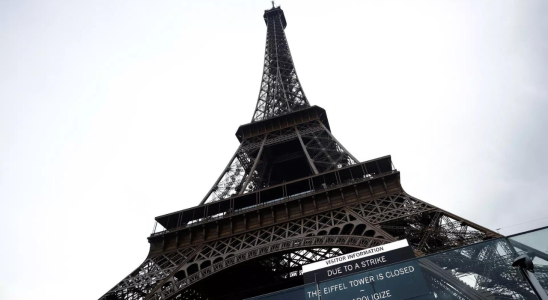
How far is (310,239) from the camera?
18.8 metres

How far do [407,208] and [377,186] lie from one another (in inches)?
116

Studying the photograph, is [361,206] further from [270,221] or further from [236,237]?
[236,237]

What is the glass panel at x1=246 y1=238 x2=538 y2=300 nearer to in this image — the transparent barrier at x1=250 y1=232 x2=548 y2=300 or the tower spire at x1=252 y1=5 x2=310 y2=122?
the transparent barrier at x1=250 y1=232 x2=548 y2=300

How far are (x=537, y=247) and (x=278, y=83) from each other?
37.1 m

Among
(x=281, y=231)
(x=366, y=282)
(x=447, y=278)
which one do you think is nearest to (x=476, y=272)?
(x=447, y=278)

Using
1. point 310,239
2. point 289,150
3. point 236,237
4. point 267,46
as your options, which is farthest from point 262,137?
point 267,46

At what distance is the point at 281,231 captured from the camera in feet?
70.8

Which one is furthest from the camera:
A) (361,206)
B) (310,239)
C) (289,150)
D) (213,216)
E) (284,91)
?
(284,91)

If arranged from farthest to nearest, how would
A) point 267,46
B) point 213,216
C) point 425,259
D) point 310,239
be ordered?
point 267,46 < point 213,216 < point 310,239 < point 425,259

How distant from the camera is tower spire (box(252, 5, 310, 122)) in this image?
132 feet

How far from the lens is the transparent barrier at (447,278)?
9109mm

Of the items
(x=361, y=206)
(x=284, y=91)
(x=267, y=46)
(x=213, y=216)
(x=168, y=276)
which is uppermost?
(x=267, y=46)

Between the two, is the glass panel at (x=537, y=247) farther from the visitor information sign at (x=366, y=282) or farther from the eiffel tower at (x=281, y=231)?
the eiffel tower at (x=281, y=231)

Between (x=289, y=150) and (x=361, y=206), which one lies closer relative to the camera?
(x=361, y=206)
